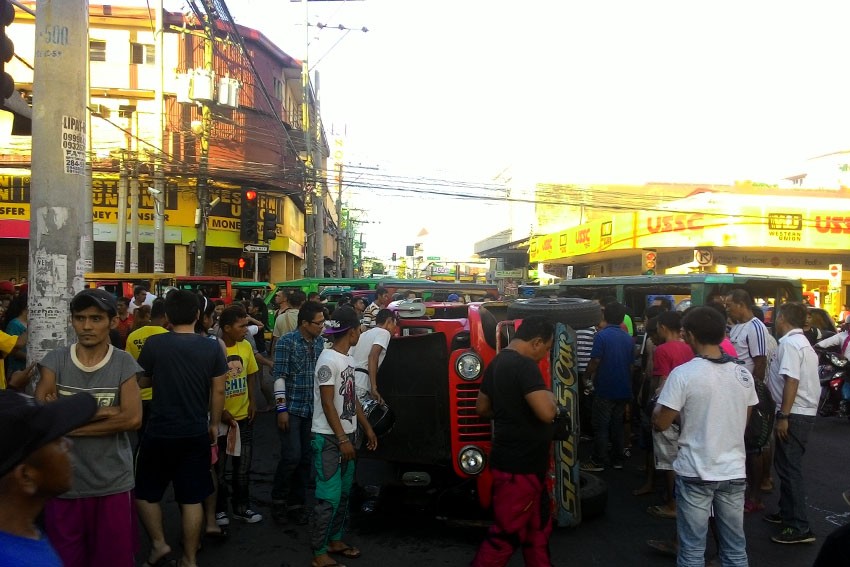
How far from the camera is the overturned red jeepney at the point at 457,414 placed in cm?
475

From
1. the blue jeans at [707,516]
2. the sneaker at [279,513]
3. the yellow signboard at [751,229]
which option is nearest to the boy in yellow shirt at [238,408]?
the sneaker at [279,513]

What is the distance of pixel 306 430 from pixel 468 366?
1.59 m

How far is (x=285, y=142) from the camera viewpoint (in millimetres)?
30562

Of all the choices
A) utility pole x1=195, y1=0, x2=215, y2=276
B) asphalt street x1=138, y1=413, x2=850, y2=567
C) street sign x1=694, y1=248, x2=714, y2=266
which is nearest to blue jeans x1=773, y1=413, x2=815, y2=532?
asphalt street x1=138, y1=413, x2=850, y2=567

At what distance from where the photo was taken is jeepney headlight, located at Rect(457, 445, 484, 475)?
477cm

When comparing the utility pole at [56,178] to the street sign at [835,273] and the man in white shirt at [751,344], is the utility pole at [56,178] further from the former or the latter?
the street sign at [835,273]

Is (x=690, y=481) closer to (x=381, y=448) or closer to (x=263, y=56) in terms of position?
(x=381, y=448)

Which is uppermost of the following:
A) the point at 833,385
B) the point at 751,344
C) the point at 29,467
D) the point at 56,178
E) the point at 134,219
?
the point at 134,219

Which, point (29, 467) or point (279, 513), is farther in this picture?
point (279, 513)

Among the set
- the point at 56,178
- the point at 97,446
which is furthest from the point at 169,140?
the point at 97,446

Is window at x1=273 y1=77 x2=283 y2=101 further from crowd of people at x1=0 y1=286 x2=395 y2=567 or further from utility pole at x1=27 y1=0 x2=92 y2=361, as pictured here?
A: utility pole at x1=27 y1=0 x2=92 y2=361

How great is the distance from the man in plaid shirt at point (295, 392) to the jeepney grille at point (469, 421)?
4.17 ft

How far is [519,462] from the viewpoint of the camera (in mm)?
3674

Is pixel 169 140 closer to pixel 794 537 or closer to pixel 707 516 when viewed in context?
pixel 794 537
